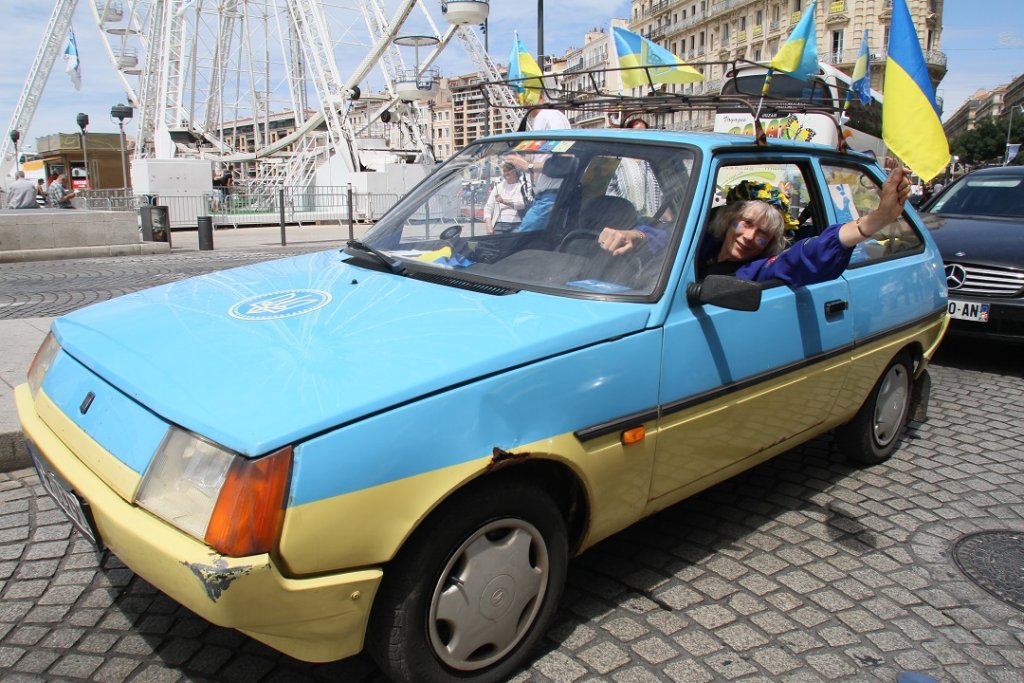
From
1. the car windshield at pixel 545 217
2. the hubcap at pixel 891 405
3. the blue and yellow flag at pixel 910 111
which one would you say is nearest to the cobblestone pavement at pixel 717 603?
the hubcap at pixel 891 405

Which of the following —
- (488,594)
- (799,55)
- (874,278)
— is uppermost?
(799,55)

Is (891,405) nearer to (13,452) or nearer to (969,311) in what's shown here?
(969,311)

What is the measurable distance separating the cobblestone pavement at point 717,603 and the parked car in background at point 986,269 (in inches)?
101

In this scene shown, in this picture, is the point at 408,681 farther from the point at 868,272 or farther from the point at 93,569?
the point at 868,272

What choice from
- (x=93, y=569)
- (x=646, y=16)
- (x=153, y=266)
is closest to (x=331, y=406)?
(x=93, y=569)

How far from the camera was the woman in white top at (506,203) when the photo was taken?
11.0 feet

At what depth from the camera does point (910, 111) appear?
2979mm

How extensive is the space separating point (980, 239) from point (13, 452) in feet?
23.9

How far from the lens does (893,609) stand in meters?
2.93

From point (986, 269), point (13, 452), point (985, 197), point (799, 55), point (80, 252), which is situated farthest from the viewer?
point (80, 252)

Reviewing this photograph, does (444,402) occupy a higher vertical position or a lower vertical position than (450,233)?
lower

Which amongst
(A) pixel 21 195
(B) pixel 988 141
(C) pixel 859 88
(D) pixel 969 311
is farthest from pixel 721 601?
(B) pixel 988 141

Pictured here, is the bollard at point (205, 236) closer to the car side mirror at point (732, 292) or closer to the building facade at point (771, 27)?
the car side mirror at point (732, 292)

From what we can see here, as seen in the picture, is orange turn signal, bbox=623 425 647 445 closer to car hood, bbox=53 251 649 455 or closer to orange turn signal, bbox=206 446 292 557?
car hood, bbox=53 251 649 455
